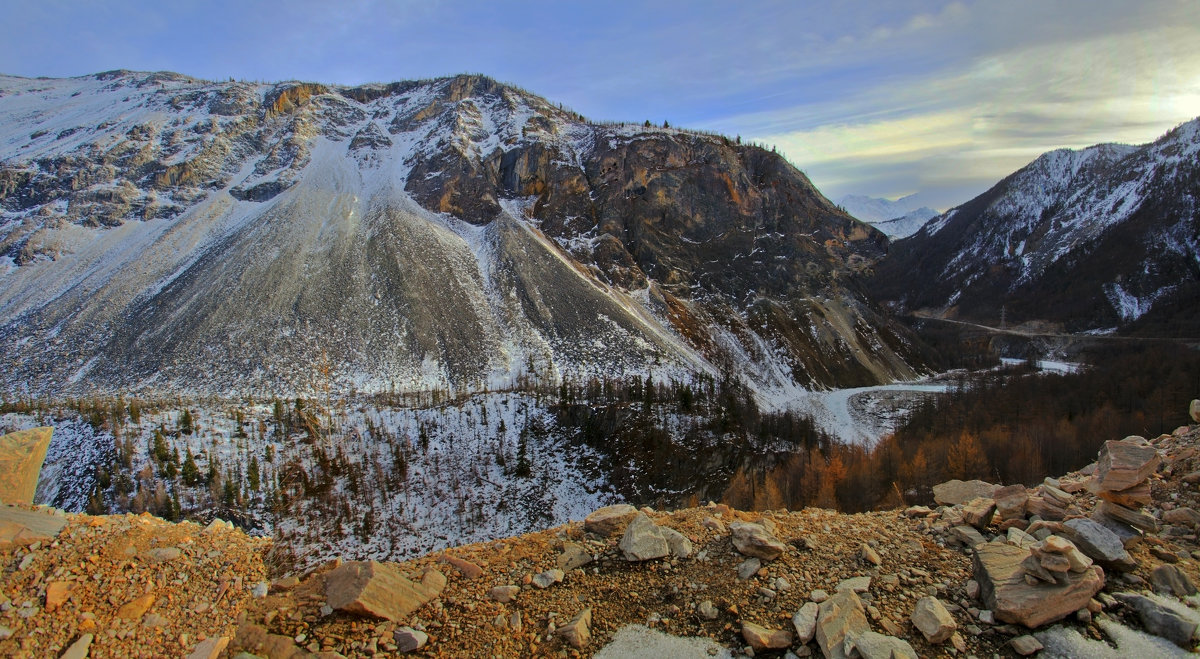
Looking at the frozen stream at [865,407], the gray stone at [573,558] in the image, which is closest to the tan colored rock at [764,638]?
the gray stone at [573,558]

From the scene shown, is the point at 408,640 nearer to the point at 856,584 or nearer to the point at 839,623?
the point at 839,623

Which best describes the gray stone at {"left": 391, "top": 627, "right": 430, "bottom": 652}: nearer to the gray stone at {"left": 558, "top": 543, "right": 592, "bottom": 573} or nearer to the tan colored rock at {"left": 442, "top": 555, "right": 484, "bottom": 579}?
the tan colored rock at {"left": 442, "top": 555, "right": 484, "bottom": 579}

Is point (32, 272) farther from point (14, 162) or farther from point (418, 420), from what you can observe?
point (418, 420)

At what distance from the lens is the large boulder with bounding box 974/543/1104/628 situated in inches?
237

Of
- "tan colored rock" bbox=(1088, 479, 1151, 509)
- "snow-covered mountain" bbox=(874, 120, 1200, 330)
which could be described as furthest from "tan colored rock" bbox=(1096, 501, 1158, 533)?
"snow-covered mountain" bbox=(874, 120, 1200, 330)

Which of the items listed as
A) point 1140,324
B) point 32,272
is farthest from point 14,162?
point 1140,324

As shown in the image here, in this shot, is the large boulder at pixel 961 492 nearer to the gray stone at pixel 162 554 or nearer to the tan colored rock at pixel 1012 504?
the tan colored rock at pixel 1012 504

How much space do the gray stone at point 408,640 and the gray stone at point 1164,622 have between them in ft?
27.2

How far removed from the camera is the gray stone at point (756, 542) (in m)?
7.76

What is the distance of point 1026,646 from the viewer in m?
5.77

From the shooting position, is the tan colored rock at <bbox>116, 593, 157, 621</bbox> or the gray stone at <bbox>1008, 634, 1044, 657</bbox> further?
the tan colored rock at <bbox>116, 593, 157, 621</bbox>

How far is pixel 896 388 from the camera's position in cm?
7331

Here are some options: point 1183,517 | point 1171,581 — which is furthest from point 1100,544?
point 1183,517

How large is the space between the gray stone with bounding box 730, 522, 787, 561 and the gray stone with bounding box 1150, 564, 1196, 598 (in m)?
4.31
